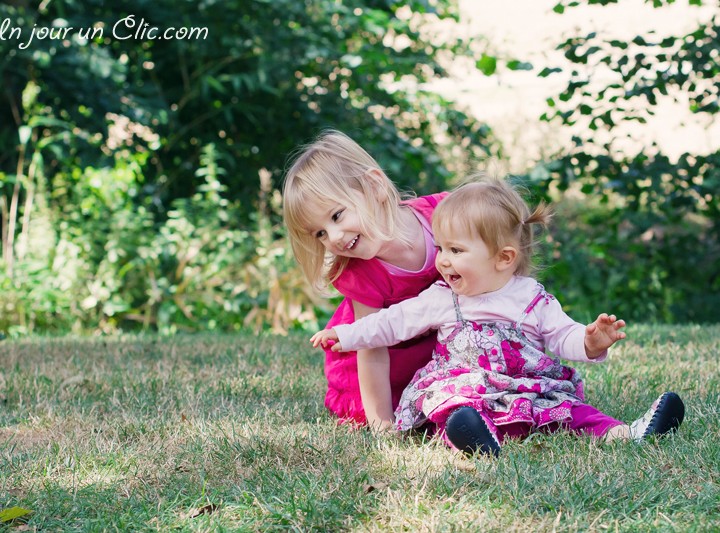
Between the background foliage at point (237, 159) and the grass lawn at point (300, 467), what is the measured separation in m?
2.96

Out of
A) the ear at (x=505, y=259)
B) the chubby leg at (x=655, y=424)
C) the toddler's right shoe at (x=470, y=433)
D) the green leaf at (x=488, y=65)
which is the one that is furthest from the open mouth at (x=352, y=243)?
the green leaf at (x=488, y=65)

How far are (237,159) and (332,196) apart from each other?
4.93m

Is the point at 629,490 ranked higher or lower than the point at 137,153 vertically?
lower

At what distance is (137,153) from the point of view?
7.14 m

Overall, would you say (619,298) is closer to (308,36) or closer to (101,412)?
(308,36)

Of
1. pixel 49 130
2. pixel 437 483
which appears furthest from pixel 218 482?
pixel 49 130

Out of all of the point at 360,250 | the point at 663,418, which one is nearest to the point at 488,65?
the point at 360,250

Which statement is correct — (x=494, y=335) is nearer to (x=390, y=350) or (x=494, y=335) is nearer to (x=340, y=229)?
(x=390, y=350)

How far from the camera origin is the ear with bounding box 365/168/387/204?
9.69ft

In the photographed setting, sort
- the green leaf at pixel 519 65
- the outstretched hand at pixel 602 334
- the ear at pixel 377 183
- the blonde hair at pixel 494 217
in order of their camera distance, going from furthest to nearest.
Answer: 1. the green leaf at pixel 519 65
2. the ear at pixel 377 183
3. the blonde hair at pixel 494 217
4. the outstretched hand at pixel 602 334

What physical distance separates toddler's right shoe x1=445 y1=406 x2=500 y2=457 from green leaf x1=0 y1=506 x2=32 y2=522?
111cm

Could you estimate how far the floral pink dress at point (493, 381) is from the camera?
254cm

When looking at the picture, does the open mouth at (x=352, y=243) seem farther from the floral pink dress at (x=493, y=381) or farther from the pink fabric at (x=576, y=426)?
the pink fabric at (x=576, y=426)

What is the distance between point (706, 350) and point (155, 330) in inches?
165
